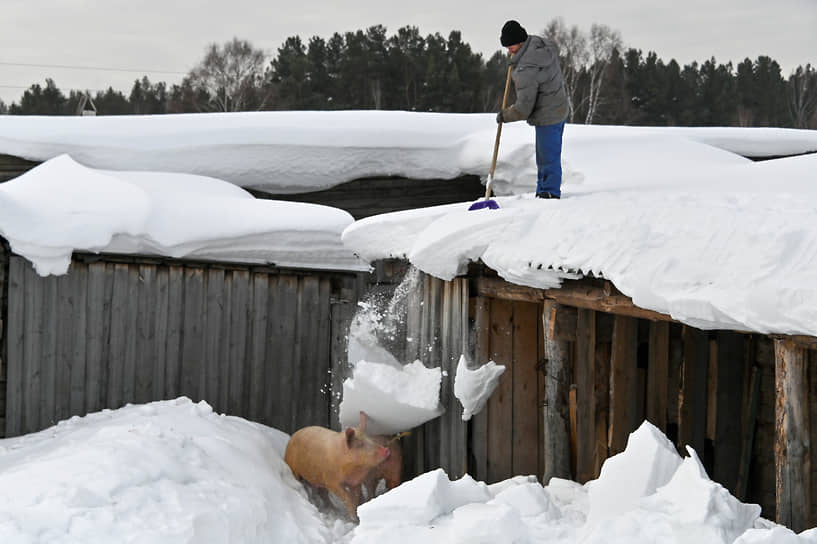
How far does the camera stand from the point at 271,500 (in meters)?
5.95

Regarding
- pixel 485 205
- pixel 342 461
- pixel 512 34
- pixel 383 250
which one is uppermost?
pixel 512 34

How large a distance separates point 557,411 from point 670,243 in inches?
75.4

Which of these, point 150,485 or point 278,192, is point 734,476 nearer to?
point 150,485

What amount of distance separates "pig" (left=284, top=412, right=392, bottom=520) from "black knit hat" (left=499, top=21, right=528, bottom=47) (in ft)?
10.4

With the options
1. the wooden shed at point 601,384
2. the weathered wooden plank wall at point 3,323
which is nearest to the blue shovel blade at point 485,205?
the wooden shed at point 601,384

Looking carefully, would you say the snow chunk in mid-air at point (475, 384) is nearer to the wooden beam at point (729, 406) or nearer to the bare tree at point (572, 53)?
the wooden beam at point (729, 406)

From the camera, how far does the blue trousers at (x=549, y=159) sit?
7070 mm

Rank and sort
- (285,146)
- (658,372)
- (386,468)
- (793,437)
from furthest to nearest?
(285,146), (386,468), (658,372), (793,437)

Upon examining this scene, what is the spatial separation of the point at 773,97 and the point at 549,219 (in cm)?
4190

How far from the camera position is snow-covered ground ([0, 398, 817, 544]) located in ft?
11.9

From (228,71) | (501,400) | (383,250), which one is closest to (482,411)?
(501,400)

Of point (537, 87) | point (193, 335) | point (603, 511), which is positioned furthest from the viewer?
point (193, 335)

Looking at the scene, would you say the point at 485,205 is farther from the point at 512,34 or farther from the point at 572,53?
the point at 572,53

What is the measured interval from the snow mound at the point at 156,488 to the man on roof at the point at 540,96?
3053 millimetres
